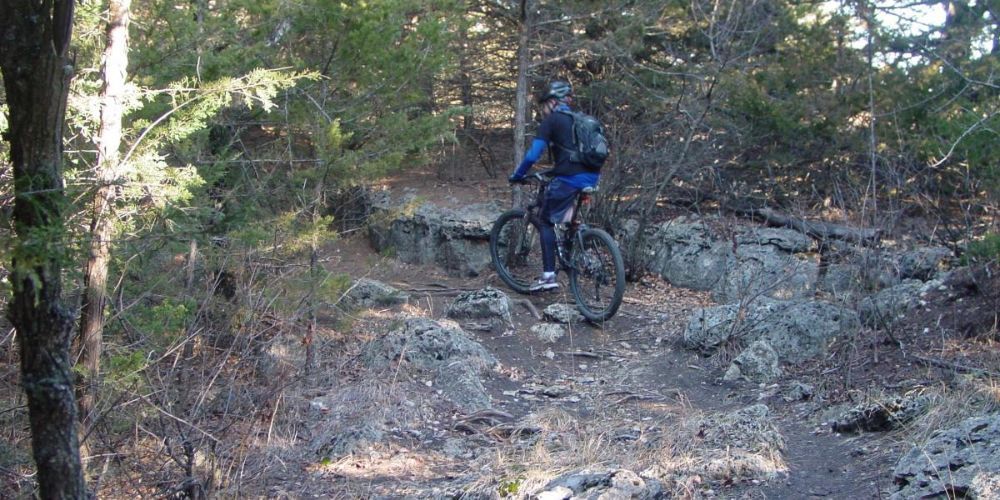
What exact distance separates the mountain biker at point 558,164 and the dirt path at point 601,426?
108 centimetres

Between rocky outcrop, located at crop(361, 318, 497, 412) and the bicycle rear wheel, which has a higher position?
the bicycle rear wheel

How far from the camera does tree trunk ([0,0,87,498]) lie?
3186 millimetres

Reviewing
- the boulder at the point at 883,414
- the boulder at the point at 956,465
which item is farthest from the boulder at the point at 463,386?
the boulder at the point at 956,465

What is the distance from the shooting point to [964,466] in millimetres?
4227

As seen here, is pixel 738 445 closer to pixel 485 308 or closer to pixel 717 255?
pixel 485 308

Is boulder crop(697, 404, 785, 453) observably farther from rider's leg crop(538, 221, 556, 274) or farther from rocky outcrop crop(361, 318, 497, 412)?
rider's leg crop(538, 221, 556, 274)

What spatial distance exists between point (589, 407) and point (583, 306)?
226cm

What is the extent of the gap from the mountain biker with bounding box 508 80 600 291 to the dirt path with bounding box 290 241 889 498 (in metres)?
1.08

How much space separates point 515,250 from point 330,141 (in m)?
3.74

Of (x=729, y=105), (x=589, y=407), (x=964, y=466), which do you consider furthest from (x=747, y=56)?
(x=964, y=466)

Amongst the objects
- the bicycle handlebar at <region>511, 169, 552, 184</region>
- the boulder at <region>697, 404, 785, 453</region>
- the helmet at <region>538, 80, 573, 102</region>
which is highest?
the helmet at <region>538, 80, 573, 102</region>

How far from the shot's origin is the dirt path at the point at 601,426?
4.92 m

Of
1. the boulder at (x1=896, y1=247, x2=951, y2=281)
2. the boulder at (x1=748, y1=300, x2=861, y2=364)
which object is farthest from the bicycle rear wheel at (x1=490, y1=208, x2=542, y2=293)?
the boulder at (x1=896, y1=247, x2=951, y2=281)

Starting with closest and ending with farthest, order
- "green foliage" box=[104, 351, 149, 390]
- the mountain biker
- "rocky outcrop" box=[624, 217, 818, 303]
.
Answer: "green foliage" box=[104, 351, 149, 390]
the mountain biker
"rocky outcrop" box=[624, 217, 818, 303]
